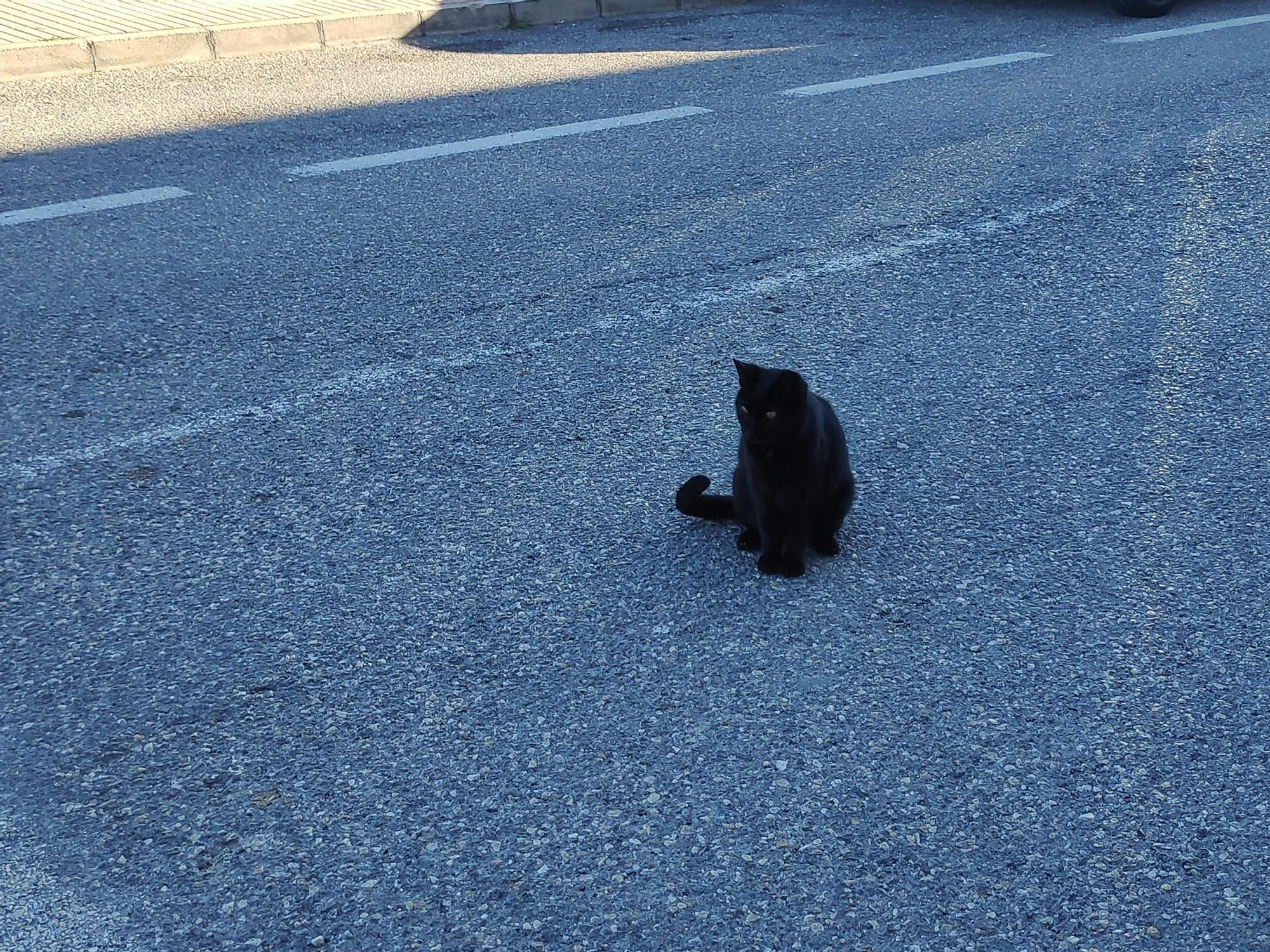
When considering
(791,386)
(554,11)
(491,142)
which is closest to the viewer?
(791,386)

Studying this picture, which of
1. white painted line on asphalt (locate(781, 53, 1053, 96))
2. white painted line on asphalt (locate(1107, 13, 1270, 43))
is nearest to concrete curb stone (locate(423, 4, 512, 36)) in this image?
white painted line on asphalt (locate(781, 53, 1053, 96))

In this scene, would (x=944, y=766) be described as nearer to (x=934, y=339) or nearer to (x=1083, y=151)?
(x=934, y=339)

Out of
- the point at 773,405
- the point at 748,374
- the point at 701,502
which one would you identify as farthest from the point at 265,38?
the point at 773,405

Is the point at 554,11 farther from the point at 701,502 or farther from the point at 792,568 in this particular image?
the point at 792,568

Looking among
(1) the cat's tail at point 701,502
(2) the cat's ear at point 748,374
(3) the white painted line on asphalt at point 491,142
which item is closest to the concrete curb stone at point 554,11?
(3) the white painted line on asphalt at point 491,142

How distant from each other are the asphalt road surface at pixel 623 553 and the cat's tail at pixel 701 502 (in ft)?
0.17

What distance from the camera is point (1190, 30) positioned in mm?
9812

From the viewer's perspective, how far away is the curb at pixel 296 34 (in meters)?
8.76

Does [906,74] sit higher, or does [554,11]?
[554,11]

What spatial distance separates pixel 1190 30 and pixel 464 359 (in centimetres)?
729

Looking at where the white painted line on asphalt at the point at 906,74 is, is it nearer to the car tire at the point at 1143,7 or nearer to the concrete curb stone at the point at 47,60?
the car tire at the point at 1143,7

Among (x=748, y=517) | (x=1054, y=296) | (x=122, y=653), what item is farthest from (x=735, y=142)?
(x=122, y=653)

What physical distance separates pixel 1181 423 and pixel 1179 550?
31.5 inches

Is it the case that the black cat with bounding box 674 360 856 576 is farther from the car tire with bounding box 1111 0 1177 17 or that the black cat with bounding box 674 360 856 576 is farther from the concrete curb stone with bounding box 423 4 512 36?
the car tire with bounding box 1111 0 1177 17
